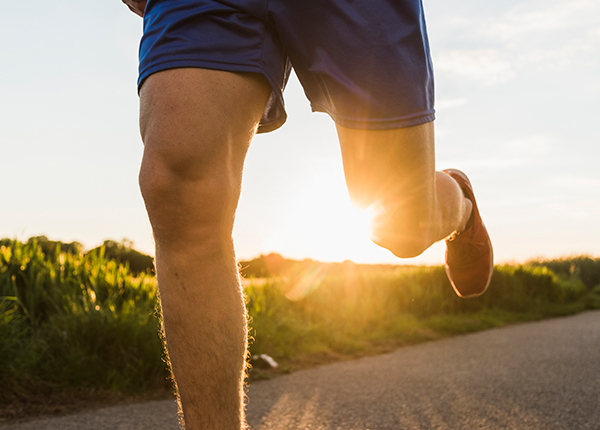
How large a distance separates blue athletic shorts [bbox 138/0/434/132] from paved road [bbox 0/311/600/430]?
1.21m

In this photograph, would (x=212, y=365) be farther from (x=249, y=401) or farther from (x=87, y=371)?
(x=87, y=371)

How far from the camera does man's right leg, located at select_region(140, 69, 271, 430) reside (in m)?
1.00

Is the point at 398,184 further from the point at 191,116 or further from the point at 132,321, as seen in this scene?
the point at 132,321

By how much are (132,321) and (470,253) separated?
1995mm

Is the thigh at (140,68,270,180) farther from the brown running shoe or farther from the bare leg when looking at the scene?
the brown running shoe

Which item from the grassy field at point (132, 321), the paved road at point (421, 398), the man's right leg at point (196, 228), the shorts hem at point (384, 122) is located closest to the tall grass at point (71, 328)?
the grassy field at point (132, 321)

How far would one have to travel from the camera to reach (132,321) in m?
2.79

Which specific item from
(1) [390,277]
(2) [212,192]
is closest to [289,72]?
(2) [212,192]

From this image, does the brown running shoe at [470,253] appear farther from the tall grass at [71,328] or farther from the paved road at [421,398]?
the tall grass at [71,328]

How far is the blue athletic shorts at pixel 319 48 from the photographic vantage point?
105cm

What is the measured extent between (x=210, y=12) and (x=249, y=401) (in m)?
1.82

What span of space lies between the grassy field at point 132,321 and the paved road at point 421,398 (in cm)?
35

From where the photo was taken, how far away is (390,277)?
6.61m

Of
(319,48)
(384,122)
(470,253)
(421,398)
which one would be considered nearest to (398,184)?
(384,122)
